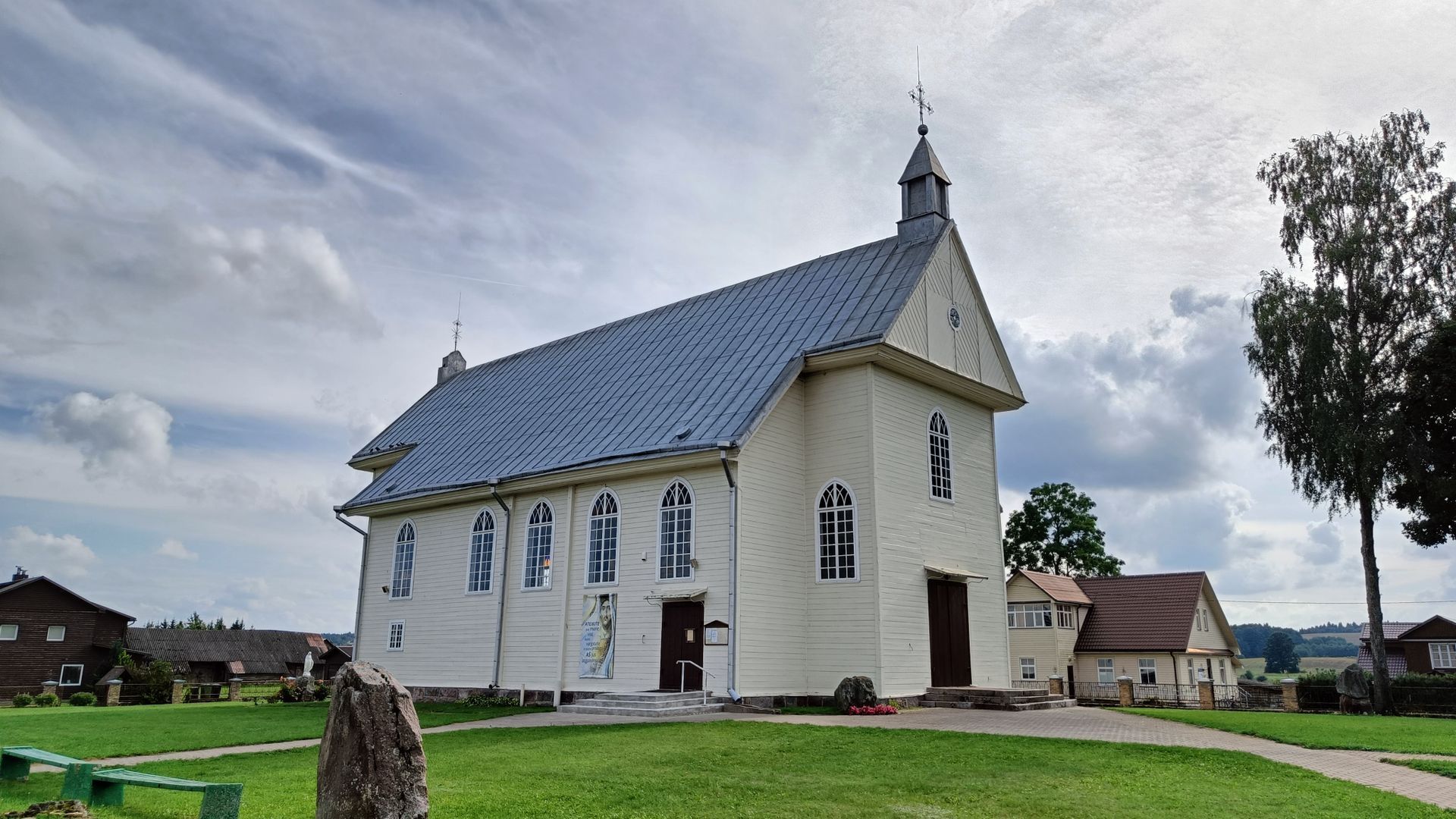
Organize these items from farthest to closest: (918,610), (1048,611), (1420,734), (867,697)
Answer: (1048,611) → (918,610) → (867,697) → (1420,734)

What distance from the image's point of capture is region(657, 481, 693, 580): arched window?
20.2m

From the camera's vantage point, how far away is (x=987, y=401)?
24.2 metres

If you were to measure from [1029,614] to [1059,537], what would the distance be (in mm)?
12545

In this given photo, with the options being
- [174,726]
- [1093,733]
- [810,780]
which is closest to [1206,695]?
[1093,733]

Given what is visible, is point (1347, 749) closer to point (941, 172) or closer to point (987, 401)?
point (987, 401)

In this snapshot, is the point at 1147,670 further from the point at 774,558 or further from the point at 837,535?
the point at 774,558

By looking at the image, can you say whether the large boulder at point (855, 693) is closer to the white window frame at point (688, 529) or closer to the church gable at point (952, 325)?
the white window frame at point (688, 529)

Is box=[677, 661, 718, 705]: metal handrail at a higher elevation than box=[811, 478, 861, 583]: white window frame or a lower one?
lower

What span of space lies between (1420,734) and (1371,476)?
11410 mm

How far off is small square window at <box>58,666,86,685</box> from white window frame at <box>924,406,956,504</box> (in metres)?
40.0

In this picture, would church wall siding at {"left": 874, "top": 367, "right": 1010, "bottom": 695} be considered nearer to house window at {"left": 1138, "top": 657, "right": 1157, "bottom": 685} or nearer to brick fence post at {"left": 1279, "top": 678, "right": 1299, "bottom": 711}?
brick fence post at {"left": 1279, "top": 678, "right": 1299, "bottom": 711}

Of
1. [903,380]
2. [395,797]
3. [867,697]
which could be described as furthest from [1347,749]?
[395,797]

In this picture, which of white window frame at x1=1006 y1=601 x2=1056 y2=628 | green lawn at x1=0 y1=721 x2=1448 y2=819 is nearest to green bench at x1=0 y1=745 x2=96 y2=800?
green lawn at x1=0 y1=721 x2=1448 y2=819

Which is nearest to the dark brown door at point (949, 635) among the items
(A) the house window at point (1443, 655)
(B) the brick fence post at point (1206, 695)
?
(B) the brick fence post at point (1206, 695)
